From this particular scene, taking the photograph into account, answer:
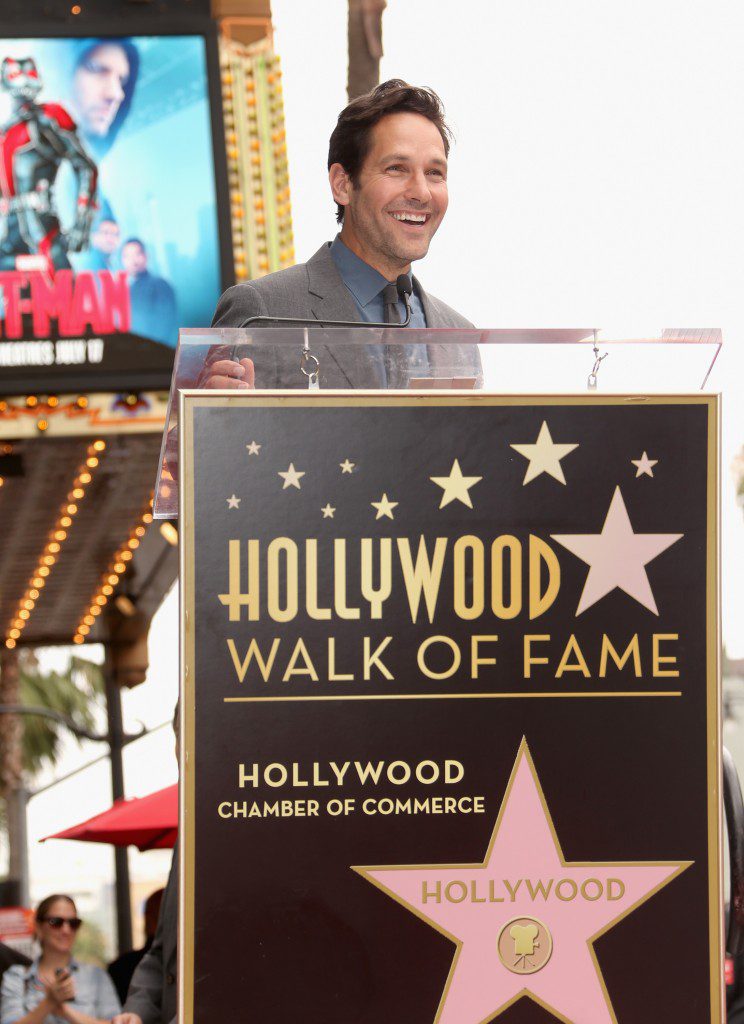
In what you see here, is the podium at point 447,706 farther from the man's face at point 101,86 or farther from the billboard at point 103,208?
the man's face at point 101,86

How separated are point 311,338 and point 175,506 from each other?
390 mm

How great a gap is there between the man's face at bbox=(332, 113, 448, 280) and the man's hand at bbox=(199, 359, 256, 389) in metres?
0.82

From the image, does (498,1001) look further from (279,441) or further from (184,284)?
(184,284)

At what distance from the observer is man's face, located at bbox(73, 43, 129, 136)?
1237 cm

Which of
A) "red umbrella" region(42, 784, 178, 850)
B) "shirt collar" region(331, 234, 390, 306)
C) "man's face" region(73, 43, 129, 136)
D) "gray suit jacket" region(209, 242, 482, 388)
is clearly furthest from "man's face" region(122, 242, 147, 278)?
"shirt collar" region(331, 234, 390, 306)

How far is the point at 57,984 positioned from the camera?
8.33 m

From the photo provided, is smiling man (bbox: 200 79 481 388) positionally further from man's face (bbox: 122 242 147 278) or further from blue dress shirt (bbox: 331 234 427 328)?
man's face (bbox: 122 242 147 278)

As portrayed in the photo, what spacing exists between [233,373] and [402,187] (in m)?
0.84

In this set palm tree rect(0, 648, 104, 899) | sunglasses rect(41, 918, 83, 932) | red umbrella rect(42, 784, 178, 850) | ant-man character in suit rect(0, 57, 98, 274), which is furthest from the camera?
palm tree rect(0, 648, 104, 899)

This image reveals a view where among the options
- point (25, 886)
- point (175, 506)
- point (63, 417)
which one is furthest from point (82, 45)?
point (25, 886)

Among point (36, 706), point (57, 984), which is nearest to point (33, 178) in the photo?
point (57, 984)

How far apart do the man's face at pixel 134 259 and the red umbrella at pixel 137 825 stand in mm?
3917

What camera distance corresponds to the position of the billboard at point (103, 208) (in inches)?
473

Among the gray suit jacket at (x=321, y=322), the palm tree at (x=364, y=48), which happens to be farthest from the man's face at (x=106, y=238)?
the gray suit jacket at (x=321, y=322)
